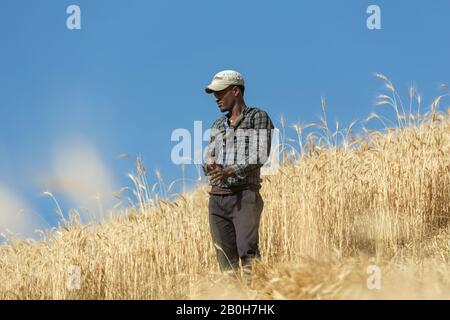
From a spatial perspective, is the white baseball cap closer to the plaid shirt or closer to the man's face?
the man's face

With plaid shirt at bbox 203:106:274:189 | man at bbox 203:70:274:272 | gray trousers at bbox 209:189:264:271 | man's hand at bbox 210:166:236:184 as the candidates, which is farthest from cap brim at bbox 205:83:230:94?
gray trousers at bbox 209:189:264:271

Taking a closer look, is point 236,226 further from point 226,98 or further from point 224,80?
point 224,80

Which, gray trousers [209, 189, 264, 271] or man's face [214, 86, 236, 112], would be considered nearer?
gray trousers [209, 189, 264, 271]

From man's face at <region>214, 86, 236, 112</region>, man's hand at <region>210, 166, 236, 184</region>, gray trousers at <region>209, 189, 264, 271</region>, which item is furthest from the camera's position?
man's face at <region>214, 86, 236, 112</region>

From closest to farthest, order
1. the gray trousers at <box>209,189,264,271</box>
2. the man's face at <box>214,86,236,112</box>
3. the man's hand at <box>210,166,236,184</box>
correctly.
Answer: the man's hand at <box>210,166,236,184</box>, the gray trousers at <box>209,189,264,271</box>, the man's face at <box>214,86,236,112</box>

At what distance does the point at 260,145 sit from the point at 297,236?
160cm

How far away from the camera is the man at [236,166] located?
4902 millimetres

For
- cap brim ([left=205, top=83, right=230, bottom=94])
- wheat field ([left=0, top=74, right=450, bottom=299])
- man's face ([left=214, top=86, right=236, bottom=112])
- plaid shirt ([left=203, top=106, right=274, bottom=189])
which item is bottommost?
wheat field ([left=0, top=74, right=450, bottom=299])

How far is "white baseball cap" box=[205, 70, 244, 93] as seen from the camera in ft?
16.4

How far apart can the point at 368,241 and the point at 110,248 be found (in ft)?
9.71

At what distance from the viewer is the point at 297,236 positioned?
20.3ft
